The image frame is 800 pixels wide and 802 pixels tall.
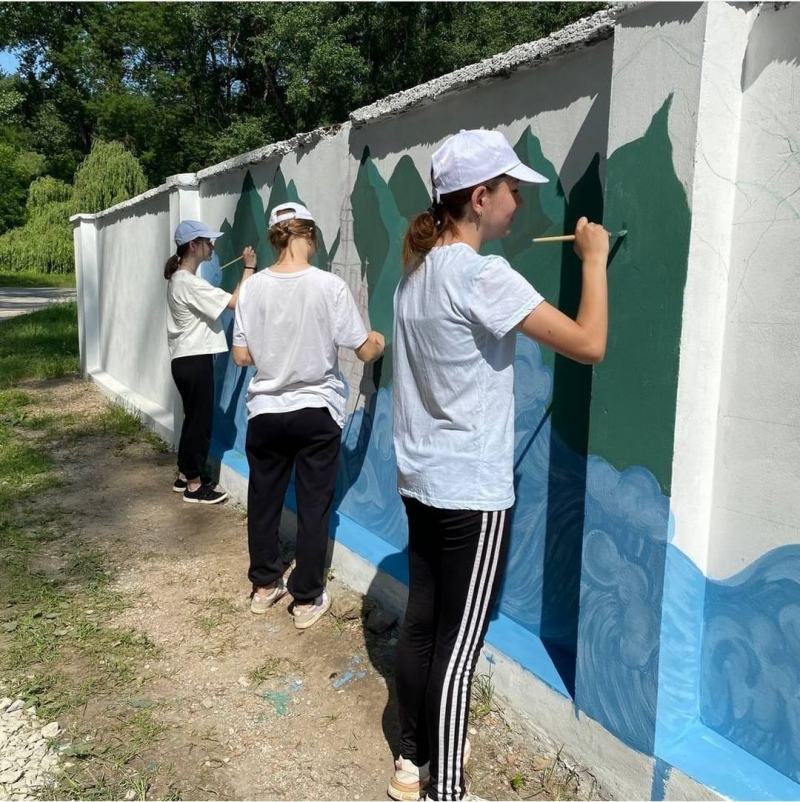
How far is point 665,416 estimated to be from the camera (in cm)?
192

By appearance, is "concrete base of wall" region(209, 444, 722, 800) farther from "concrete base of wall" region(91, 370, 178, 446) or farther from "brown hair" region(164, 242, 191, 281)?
"concrete base of wall" region(91, 370, 178, 446)

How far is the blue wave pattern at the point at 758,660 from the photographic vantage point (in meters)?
1.86

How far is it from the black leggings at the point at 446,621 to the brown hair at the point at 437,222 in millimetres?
664

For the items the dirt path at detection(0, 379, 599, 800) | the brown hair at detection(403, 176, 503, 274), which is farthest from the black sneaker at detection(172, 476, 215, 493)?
the brown hair at detection(403, 176, 503, 274)

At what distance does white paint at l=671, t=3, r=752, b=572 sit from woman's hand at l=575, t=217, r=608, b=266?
23cm

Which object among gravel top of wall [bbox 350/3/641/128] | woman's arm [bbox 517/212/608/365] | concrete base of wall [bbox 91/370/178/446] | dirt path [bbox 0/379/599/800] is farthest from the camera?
concrete base of wall [bbox 91/370/178/446]

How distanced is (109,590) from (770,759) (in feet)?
9.73

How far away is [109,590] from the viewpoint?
3707 millimetres

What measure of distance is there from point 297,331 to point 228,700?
144 centimetres

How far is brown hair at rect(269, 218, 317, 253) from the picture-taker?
3111 millimetres

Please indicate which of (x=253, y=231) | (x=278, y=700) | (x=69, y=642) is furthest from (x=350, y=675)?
(x=253, y=231)

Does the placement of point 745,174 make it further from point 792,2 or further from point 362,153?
point 362,153

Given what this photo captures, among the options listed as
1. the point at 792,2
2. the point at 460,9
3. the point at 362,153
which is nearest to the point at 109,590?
the point at 362,153

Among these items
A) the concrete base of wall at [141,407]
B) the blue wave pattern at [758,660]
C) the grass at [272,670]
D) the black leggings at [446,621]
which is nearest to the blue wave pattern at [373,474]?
the grass at [272,670]
